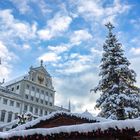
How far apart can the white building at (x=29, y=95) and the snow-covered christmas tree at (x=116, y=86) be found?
33.0 m

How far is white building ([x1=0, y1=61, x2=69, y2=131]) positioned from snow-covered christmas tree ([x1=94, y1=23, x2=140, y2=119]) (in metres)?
33.0

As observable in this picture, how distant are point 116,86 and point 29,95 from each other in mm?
37712

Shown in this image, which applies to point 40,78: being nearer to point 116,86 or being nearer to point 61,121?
point 116,86

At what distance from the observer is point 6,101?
57031 mm

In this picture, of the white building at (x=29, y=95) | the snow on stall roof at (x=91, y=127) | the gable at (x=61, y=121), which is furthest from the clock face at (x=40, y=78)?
the snow on stall roof at (x=91, y=127)

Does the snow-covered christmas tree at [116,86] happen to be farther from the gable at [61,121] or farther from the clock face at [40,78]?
the clock face at [40,78]

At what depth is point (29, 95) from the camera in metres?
61.6

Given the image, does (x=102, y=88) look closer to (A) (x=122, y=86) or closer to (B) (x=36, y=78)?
(A) (x=122, y=86)

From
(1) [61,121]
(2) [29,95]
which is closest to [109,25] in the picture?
(1) [61,121]

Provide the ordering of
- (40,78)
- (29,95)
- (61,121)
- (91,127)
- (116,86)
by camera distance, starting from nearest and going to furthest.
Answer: (91,127) → (61,121) → (116,86) → (29,95) → (40,78)

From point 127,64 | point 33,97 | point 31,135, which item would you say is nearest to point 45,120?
point 31,135

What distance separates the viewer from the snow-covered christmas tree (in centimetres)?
2534

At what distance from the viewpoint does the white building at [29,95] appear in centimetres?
5706

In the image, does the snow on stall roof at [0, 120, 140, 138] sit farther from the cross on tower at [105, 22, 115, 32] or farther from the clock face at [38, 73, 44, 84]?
the clock face at [38, 73, 44, 84]
